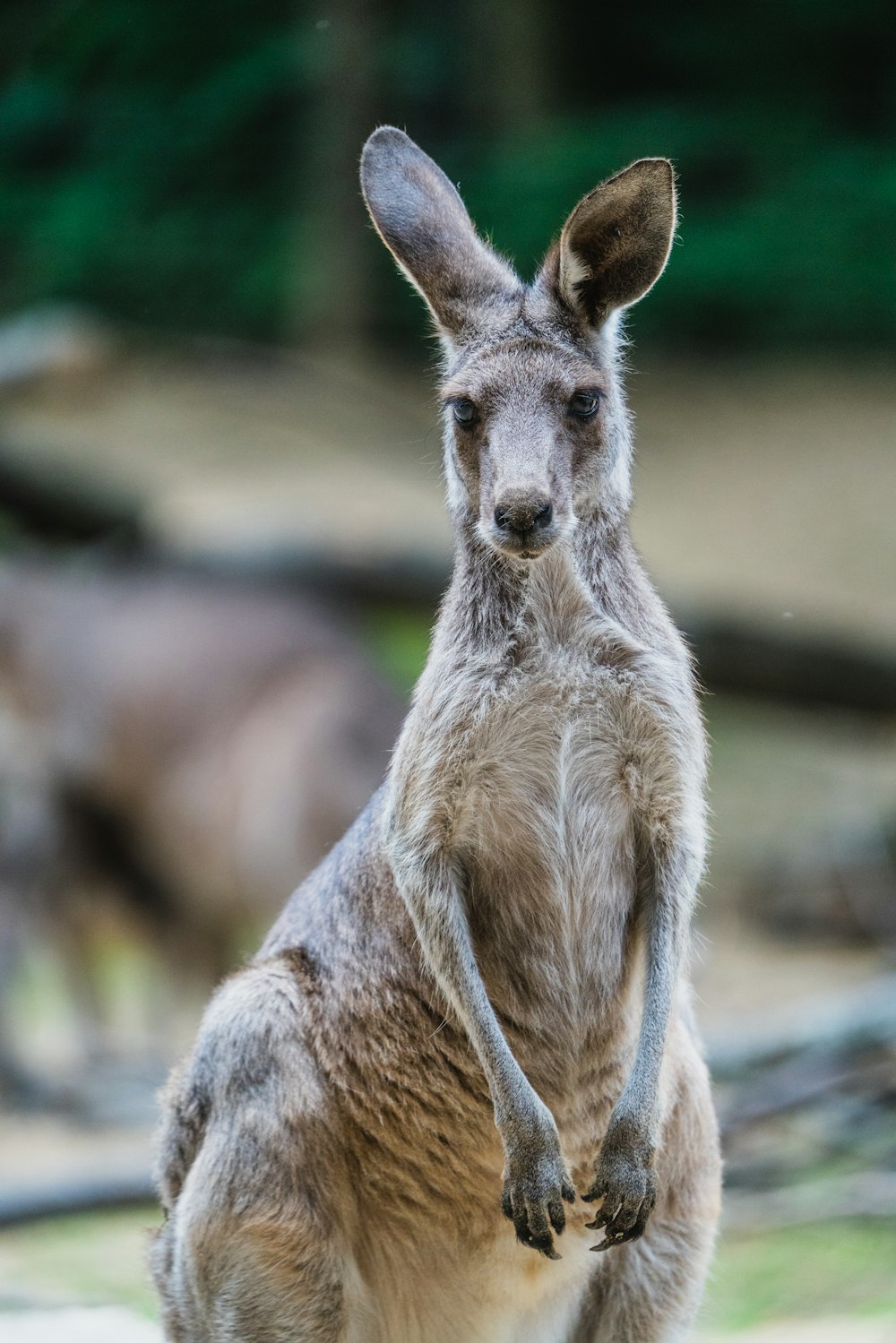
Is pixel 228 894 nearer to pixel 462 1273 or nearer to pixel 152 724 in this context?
pixel 152 724

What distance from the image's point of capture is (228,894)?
773cm

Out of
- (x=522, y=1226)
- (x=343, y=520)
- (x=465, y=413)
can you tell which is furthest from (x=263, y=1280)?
(x=343, y=520)

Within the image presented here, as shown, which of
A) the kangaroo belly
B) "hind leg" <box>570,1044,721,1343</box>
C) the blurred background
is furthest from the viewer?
the blurred background

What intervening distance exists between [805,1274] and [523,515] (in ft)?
9.70

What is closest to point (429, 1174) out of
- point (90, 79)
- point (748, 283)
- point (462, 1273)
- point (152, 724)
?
point (462, 1273)

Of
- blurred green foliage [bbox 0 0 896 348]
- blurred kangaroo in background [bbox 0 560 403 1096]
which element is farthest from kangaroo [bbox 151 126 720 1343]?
blurred green foliage [bbox 0 0 896 348]

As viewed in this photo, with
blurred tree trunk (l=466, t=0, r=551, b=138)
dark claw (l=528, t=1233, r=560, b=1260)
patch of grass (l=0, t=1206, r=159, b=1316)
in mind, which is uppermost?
blurred tree trunk (l=466, t=0, r=551, b=138)

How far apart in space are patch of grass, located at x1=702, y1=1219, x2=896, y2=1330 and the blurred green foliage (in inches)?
269

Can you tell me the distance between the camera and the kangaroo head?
282 cm

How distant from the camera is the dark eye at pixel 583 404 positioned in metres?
2.93

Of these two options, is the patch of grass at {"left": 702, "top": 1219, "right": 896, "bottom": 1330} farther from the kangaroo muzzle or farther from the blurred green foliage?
the blurred green foliage

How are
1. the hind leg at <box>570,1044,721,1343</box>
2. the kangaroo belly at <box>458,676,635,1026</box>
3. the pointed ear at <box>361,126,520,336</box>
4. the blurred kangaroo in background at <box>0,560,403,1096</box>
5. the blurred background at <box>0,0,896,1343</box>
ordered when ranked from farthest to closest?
the blurred kangaroo in background at <box>0,560,403,1096</box> → the blurred background at <box>0,0,896,1343</box> → the hind leg at <box>570,1044,721,1343</box> → the pointed ear at <box>361,126,520,336</box> → the kangaroo belly at <box>458,676,635,1026</box>

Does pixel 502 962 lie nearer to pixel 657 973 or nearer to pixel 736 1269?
pixel 657 973

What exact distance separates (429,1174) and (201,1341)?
1.67 feet
